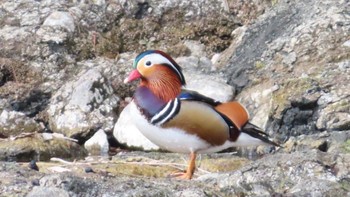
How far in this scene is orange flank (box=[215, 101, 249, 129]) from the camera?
4512mm

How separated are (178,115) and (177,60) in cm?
411

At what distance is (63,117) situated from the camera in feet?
25.5

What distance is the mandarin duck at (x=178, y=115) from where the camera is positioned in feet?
14.4

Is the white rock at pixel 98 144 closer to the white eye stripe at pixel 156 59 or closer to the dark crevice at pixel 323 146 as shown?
the dark crevice at pixel 323 146

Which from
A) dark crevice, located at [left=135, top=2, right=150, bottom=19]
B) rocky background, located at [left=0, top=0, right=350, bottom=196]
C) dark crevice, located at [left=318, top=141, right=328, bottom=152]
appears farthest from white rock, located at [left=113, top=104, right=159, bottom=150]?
dark crevice, located at [left=135, top=2, right=150, bottom=19]

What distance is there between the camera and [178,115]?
14.5ft

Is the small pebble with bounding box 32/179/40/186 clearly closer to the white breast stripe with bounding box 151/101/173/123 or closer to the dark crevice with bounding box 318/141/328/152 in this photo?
the white breast stripe with bounding box 151/101/173/123

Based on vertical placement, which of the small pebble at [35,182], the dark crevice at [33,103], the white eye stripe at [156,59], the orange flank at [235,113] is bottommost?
the dark crevice at [33,103]

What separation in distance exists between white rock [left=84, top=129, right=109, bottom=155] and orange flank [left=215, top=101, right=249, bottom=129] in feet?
9.10

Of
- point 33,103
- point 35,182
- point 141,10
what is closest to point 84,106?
point 33,103

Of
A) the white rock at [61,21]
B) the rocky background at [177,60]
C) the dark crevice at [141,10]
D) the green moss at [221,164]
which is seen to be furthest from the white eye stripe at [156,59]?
the dark crevice at [141,10]

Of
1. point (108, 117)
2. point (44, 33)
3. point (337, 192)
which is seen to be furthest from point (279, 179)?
point (44, 33)

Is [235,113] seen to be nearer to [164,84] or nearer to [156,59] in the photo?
[164,84]

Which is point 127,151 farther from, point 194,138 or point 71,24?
point 194,138
